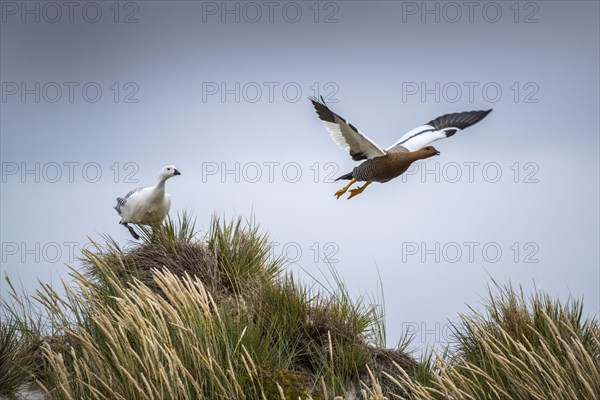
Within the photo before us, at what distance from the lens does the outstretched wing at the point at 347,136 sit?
9.69m

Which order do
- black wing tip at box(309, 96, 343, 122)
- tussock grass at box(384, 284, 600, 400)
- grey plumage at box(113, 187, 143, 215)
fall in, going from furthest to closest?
1. grey plumage at box(113, 187, 143, 215)
2. black wing tip at box(309, 96, 343, 122)
3. tussock grass at box(384, 284, 600, 400)

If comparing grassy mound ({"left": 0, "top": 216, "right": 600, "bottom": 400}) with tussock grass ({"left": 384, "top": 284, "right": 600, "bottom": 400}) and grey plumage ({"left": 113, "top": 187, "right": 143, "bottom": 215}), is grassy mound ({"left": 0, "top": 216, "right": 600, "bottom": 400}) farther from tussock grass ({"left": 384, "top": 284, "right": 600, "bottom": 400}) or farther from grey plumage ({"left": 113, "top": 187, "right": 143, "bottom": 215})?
grey plumage ({"left": 113, "top": 187, "right": 143, "bottom": 215})

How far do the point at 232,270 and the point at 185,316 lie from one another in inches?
169

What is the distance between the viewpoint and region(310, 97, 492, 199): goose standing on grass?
992 centimetres

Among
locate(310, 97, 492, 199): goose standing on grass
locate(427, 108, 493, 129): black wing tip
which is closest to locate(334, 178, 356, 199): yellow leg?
locate(310, 97, 492, 199): goose standing on grass

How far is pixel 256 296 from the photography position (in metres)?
9.16

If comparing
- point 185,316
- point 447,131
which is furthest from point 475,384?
point 447,131

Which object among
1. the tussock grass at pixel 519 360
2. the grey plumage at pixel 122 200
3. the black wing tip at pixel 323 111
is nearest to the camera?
the tussock grass at pixel 519 360

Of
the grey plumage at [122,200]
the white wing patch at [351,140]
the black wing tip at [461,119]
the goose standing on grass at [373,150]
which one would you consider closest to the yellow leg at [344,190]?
the goose standing on grass at [373,150]

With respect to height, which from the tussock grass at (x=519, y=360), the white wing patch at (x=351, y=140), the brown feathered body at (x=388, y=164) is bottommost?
the tussock grass at (x=519, y=360)

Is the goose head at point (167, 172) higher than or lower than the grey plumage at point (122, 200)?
higher

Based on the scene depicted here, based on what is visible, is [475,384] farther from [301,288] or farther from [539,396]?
[301,288]

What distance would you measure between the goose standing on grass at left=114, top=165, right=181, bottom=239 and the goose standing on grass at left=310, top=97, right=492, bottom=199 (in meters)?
2.68

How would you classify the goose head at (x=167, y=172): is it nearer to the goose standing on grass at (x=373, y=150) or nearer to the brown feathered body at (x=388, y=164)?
the goose standing on grass at (x=373, y=150)
